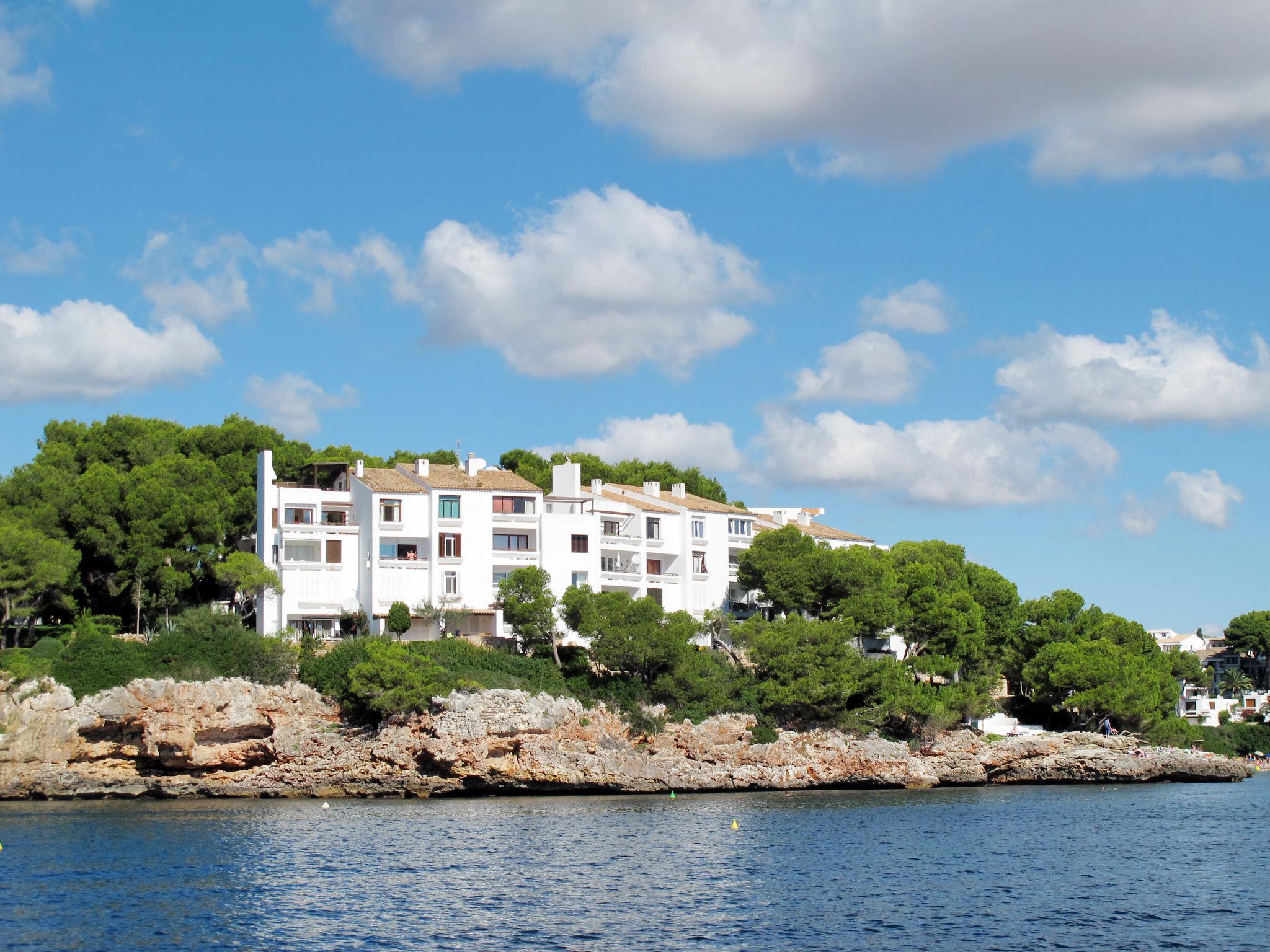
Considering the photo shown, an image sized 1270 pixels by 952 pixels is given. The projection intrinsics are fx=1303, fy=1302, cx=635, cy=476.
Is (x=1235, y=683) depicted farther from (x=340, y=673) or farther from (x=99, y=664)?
(x=99, y=664)

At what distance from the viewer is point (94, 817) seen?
5756 centimetres

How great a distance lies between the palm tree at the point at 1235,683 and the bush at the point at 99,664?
391 ft

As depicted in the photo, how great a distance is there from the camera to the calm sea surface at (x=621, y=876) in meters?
35.2

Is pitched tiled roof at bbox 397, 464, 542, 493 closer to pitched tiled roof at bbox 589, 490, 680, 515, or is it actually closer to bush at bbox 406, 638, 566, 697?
pitched tiled roof at bbox 589, 490, 680, 515

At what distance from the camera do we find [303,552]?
78500mm

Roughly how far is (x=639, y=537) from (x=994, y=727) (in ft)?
90.0

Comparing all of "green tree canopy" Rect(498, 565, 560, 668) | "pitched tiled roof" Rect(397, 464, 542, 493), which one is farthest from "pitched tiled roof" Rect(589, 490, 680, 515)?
"green tree canopy" Rect(498, 565, 560, 668)

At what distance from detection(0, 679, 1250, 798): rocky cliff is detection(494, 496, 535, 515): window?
15421 millimetres

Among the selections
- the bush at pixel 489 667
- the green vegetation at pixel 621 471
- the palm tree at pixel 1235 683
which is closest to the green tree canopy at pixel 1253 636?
the palm tree at pixel 1235 683

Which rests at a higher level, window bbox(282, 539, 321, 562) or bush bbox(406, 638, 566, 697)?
window bbox(282, 539, 321, 562)

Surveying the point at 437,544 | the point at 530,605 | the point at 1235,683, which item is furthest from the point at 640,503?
the point at 1235,683

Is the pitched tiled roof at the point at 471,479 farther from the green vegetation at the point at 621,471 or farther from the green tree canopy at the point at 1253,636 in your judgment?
the green tree canopy at the point at 1253,636

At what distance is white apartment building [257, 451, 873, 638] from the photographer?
7769cm

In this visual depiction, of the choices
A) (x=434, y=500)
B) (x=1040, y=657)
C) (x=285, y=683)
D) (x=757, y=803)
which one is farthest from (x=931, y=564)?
(x=285, y=683)
